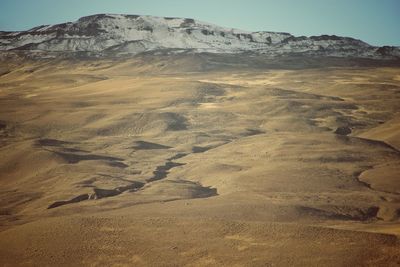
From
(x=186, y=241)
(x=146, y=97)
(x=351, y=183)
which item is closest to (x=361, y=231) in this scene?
(x=186, y=241)

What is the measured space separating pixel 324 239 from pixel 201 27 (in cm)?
13483

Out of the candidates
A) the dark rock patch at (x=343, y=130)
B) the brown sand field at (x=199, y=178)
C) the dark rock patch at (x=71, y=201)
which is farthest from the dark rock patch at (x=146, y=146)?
the dark rock patch at (x=343, y=130)

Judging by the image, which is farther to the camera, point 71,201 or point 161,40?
point 161,40

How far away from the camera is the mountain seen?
116m

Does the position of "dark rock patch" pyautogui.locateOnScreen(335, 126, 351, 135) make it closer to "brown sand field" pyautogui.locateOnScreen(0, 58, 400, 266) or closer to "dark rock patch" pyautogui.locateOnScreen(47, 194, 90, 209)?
"brown sand field" pyautogui.locateOnScreen(0, 58, 400, 266)

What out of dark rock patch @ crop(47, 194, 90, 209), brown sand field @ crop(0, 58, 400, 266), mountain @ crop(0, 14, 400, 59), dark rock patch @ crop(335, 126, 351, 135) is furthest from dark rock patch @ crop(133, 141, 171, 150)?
mountain @ crop(0, 14, 400, 59)

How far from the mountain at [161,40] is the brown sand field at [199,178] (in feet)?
221

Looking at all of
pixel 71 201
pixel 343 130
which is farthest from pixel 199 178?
pixel 343 130

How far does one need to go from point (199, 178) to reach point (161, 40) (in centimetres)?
11010

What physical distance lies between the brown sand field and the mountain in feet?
221

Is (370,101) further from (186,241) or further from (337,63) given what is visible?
(337,63)

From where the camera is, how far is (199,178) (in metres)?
22.5

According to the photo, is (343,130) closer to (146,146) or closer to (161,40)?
(146,146)

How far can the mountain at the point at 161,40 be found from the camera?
11619 cm
